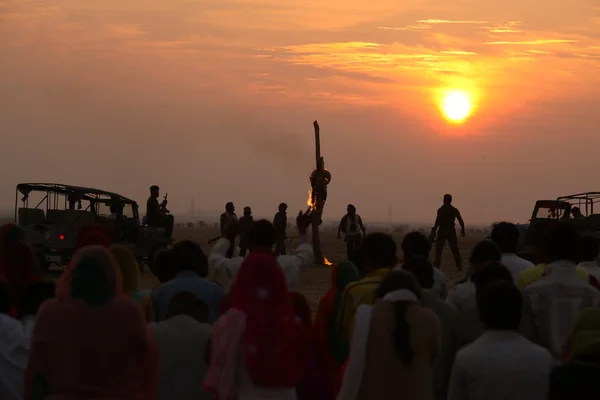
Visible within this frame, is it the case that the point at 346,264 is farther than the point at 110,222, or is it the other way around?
the point at 110,222

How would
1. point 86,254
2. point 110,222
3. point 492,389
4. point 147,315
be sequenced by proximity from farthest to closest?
→ point 110,222 < point 147,315 < point 492,389 < point 86,254

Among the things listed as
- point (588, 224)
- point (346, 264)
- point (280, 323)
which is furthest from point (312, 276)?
point (280, 323)

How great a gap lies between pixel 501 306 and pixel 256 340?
130 cm

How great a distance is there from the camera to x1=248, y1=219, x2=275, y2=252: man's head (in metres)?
8.29

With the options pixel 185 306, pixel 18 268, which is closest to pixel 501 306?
pixel 185 306

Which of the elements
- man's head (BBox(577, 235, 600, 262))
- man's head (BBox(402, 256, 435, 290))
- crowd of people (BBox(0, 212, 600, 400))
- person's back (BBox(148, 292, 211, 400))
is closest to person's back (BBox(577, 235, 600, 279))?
man's head (BBox(577, 235, 600, 262))

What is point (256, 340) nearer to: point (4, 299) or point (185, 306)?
point (185, 306)

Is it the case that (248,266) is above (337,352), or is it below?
above

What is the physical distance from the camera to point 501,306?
6668 millimetres

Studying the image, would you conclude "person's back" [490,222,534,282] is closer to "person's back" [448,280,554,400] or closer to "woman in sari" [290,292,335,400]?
"woman in sari" [290,292,335,400]

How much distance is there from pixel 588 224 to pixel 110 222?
36.7 feet

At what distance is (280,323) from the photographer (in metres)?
6.81

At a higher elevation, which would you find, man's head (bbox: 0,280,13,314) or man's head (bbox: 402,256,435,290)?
man's head (bbox: 402,256,435,290)

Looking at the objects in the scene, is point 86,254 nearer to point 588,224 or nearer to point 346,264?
point 346,264
